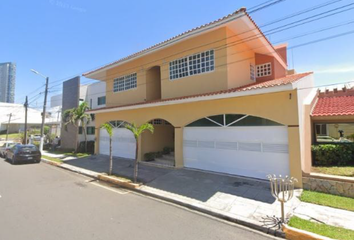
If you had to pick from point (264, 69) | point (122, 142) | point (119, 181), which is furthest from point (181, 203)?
point (264, 69)

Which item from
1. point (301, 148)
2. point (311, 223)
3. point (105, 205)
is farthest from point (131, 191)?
point (301, 148)

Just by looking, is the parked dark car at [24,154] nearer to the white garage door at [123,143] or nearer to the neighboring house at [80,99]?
the white garage door at [123,143]

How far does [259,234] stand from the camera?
4664mm

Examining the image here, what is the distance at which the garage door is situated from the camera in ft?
25.4

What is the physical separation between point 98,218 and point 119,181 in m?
3.63

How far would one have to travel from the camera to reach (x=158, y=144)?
13773 mm

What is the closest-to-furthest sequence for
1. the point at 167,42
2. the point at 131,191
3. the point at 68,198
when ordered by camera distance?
the point at 68,198 → the point at 131,191 → the point at 167,42

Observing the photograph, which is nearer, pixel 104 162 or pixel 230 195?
pixel 230 195

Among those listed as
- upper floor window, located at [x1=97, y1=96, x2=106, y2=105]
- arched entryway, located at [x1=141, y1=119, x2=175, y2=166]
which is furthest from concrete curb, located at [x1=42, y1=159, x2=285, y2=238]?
upper floor window, located at [x1=97, y1=96, x2=106, y2=105]

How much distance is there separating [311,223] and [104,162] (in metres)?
11.7

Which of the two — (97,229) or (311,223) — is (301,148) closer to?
(311,223)

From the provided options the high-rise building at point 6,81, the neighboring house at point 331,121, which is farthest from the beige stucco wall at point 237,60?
the high-rise building at point 6,81

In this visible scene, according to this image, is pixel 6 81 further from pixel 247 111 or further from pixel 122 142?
pixel 247 111

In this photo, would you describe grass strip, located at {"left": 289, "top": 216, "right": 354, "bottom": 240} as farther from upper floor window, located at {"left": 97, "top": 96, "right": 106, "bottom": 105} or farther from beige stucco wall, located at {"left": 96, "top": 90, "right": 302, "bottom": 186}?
upper floor window, located at {"left": 97, "top": 96, "right": 106, "bottom": 105}
